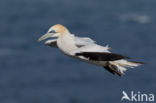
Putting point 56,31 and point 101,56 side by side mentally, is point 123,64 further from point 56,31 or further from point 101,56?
point 56,31

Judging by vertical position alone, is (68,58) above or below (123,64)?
above

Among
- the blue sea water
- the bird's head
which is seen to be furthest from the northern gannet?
the blue sea water

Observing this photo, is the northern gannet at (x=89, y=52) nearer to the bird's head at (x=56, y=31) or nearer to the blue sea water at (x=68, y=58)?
the bird's head at (x=56, y=31)

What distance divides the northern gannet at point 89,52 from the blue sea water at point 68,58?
30442mm

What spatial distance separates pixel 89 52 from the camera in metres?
2.68

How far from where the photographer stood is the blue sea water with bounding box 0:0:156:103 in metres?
38.1

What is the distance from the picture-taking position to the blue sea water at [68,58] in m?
38.1

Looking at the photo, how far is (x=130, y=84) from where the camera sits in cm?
3434

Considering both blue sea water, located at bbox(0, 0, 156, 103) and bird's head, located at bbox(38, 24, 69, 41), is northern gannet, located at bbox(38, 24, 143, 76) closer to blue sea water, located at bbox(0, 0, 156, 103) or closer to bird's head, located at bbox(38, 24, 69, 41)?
bird's head, located at bbox(38, 24, 69, 41)

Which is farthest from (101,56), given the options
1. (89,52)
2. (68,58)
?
(68,58)

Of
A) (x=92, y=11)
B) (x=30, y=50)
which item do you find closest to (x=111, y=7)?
(x=92, y=11)

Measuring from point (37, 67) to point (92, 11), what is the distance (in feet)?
47.4

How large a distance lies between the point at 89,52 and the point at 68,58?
35827 mm

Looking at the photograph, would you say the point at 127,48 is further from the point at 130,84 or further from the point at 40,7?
the point at 40,7
